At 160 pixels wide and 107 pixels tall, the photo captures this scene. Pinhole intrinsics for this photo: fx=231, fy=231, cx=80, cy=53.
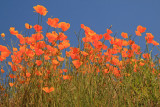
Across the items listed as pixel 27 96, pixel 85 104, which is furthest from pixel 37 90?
pixel 85 104

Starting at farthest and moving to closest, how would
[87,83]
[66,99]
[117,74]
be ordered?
[117,74] → [66,99] → [87,83]

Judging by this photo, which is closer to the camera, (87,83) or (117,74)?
(87,83)

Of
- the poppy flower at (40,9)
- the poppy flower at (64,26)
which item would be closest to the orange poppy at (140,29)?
the poppy flower at (64,26)

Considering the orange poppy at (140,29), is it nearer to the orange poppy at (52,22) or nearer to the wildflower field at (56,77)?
the wildflower field at (56,77)

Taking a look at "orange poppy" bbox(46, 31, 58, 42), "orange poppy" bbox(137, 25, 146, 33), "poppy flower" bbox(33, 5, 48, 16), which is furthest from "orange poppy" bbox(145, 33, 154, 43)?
"poppy flower" bbox(33, 5, 48, 16)

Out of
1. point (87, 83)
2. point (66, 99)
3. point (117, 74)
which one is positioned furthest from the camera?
point (117, 74)

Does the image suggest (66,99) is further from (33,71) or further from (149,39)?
(149,39)

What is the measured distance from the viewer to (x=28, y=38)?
2.48 m

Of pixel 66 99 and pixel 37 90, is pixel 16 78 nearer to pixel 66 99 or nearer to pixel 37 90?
pixel 37 90

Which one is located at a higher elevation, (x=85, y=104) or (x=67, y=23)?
(x=67, y=23)

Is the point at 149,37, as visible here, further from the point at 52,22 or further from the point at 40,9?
the point at 40,9

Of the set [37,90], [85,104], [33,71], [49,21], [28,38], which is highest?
[49,21]

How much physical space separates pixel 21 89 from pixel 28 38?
0.55 metres

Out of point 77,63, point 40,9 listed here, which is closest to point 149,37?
point 77,63
